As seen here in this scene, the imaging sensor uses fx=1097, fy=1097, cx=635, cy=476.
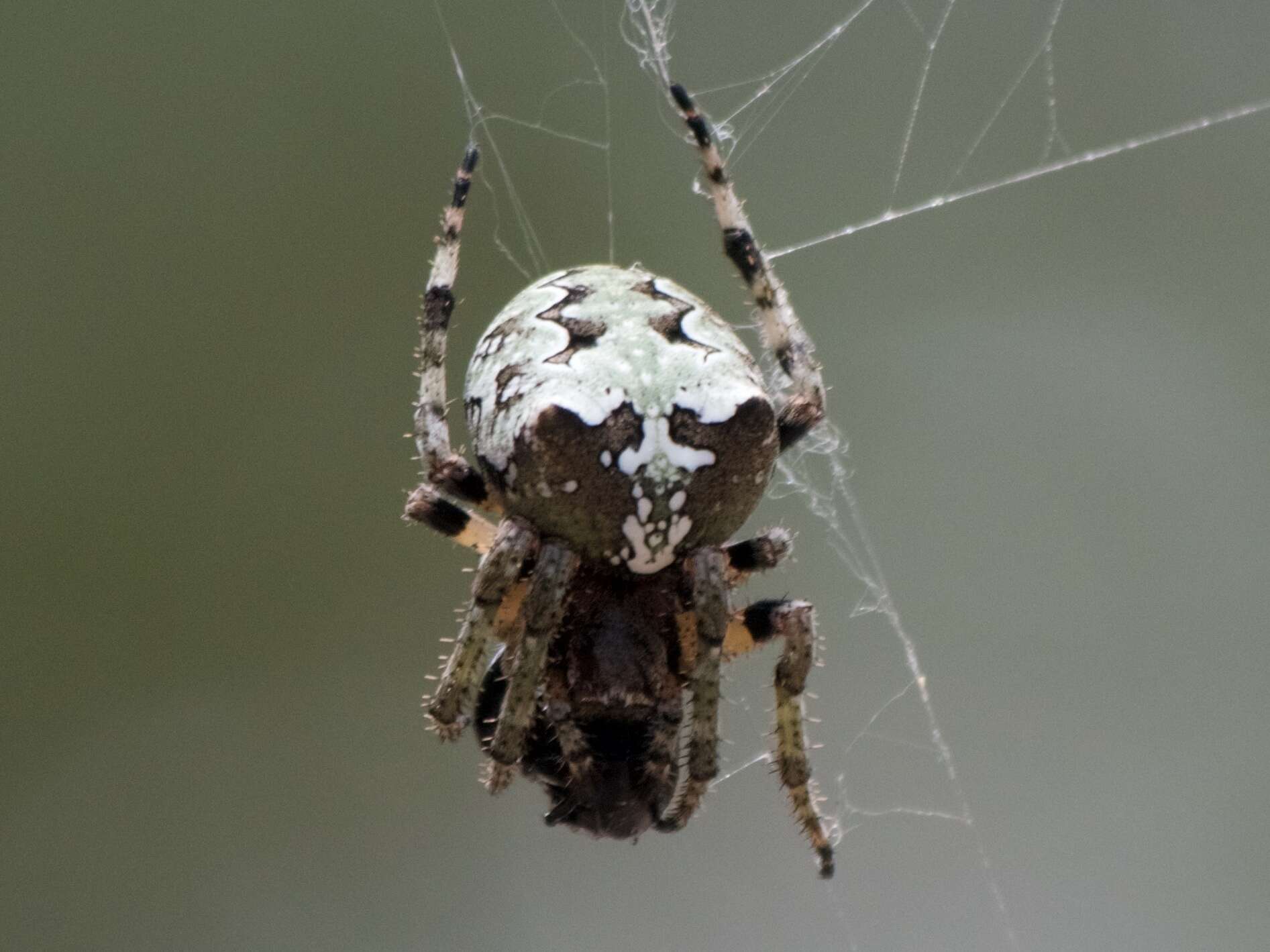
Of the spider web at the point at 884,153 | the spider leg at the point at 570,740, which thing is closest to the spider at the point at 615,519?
the spider leg at the point at 570,740

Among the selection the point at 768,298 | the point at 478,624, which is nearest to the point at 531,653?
the point at 478,624

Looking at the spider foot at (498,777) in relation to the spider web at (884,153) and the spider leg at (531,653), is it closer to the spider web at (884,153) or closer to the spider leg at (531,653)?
the spider leg at (531,653)

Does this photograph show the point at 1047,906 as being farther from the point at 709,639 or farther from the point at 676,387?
the point at 676,387

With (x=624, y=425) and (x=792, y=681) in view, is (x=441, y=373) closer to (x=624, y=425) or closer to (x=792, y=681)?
(x=624, y=425)

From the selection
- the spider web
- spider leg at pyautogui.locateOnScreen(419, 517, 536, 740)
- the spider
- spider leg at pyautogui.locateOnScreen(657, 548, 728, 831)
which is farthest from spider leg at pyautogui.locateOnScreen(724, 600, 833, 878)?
the spider web

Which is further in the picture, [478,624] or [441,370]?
[441,370]

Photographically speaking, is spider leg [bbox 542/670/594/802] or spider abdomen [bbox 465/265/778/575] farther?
spider leg [bbox 542/670/594/802]

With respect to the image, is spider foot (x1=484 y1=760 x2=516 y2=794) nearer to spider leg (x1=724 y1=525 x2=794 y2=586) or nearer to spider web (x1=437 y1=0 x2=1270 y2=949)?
spider leg (x1=724 y1=525 x2=794 y2=586)
